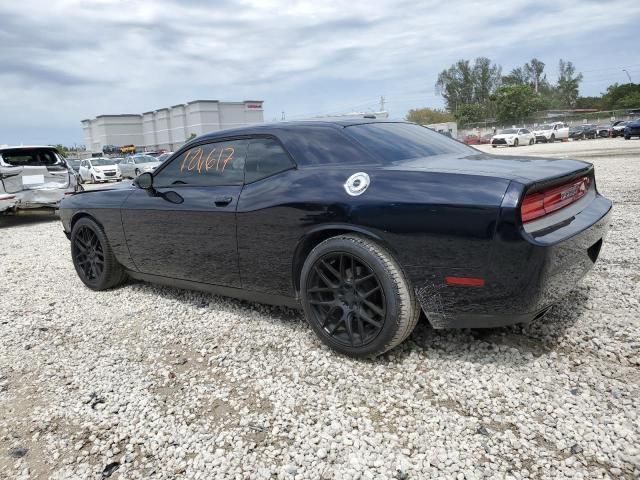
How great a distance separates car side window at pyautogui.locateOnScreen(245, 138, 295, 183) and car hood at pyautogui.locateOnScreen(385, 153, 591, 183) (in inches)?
29.9

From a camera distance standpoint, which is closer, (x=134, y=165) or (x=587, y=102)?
(x=134, y=165)

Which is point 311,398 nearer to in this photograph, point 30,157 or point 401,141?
point 401,141

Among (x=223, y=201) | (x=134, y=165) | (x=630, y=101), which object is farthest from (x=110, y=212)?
(x=630, y=101)

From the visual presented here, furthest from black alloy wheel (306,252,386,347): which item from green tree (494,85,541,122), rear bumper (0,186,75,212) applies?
green tree (494,85,541,122)

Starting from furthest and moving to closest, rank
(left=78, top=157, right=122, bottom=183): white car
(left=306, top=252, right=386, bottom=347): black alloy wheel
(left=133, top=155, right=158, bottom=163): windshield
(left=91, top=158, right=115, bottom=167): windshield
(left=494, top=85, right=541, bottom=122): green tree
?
1. (left=494, top=85, right=541, bottom=122): green tree
2. (left=133, top=155, right=158, bottom=163): windshield
3. (left=91, top=158, right=115, bottom=167): windshield
4. (left=78, top=157, right=122, bottom=183): white car
5. (left=306, top=252, right=386, bottom=347): black alloy wheel

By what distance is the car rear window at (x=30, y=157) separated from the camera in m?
9.85

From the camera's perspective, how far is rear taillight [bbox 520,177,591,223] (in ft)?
7.93

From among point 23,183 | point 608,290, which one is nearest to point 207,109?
point 23,183

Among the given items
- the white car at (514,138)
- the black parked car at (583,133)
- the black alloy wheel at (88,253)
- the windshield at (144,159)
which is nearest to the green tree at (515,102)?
the black parked car at (583,133)

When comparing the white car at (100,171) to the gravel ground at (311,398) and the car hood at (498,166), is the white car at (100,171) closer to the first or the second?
the gravel ground at (311,398)

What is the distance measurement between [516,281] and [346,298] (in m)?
0.94

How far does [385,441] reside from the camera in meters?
2.21

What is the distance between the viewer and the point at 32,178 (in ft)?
32.3

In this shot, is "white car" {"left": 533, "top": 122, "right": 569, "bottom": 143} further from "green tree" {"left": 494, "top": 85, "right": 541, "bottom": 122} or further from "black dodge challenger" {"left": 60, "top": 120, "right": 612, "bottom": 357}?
"black dodge challenger" {"left": 60, "top": 120, "right": 612, "bottom": 357}
